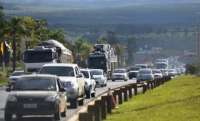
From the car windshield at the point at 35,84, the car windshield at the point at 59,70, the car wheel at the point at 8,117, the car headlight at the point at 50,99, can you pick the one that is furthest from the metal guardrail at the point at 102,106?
the car windshield at the point at 59,70

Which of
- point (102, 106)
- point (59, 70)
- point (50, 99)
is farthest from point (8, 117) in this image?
point (59, 70)

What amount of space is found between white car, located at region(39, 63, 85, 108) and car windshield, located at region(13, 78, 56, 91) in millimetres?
6122

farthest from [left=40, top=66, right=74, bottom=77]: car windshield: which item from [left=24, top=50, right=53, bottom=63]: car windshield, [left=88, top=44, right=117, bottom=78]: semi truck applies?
[left=88, top=44, right=117, bottom=78]: semi truck

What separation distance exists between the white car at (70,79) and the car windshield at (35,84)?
6122 millimetres

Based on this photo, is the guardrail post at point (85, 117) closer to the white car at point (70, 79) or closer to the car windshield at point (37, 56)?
the white car at point (70, 79)

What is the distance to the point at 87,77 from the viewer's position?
41.1 metres

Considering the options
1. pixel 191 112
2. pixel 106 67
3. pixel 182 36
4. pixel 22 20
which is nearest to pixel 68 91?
pixel 191 112

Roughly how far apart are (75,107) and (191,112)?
9479 mm

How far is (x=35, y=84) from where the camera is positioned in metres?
23.4

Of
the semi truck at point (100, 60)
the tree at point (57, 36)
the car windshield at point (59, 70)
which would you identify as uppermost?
the tree at point (57, 36)

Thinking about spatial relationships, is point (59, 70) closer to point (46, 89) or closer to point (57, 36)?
point (46, 89)

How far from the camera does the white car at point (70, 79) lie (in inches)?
1185

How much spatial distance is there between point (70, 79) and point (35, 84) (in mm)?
7267

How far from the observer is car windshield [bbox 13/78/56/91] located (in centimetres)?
2323
